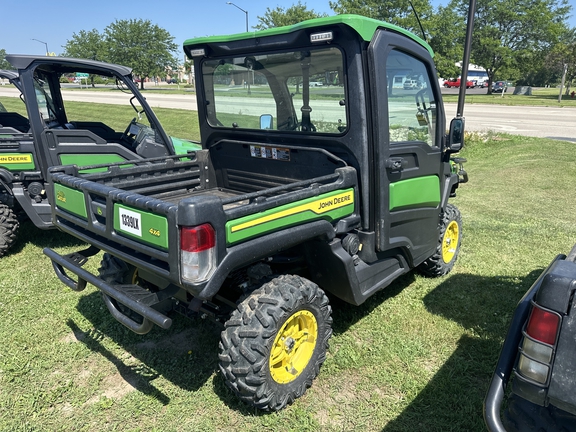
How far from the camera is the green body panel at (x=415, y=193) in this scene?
3.33 meters

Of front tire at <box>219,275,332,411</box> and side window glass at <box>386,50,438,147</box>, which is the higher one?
side window glass at <box>386,50,438,147</box>

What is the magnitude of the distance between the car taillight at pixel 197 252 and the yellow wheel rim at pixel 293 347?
0.69 m

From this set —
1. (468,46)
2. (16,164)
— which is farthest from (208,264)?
(468,46)

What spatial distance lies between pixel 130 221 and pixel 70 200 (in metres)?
0.76

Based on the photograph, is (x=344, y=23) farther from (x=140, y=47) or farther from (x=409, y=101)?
(x=140, y=47)

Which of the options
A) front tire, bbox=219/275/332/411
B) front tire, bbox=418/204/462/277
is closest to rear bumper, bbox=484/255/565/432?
front tire, bbox=219/275/332/411

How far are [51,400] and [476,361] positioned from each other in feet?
9.58

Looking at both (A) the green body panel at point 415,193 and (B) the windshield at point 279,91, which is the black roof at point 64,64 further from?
(A) the green body panel at point 415,193

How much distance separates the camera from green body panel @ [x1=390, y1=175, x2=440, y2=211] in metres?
3.33

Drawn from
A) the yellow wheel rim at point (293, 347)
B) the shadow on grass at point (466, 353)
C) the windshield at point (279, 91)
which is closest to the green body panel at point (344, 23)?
the windshield at point (279, 91)

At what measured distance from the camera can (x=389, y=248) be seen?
11.2 ft

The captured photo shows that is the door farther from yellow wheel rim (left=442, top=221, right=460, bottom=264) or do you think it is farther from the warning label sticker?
the warning label sticker

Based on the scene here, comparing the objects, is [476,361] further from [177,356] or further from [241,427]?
[177,356]

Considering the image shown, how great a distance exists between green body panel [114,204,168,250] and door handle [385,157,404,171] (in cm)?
162
